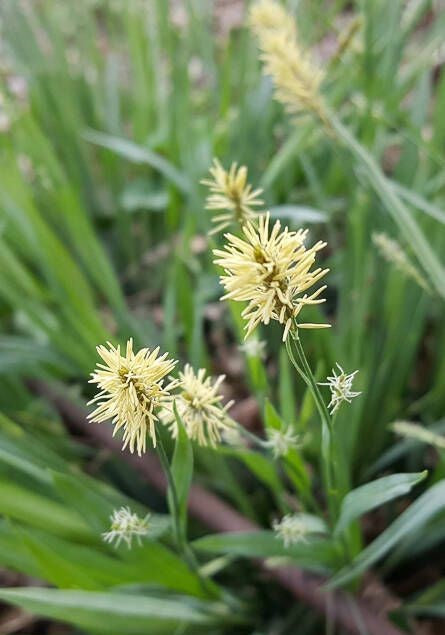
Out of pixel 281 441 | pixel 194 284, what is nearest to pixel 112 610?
pixel 281 441

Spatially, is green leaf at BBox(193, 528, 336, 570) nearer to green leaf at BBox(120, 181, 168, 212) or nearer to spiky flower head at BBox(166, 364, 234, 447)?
spiky flower head at BBox(166, 364, 234, 447)

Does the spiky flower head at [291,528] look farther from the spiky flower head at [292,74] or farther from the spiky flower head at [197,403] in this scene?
the spiky flower head at [292,74]

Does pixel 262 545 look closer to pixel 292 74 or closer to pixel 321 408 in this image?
pixel 321 408

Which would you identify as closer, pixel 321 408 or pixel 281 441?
pixel 321 408

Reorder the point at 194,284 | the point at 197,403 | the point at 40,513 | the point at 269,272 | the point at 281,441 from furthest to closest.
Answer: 1. the point at 194,284
2. the point at 40,513
3. the point at 281,441
4. the point at 197,403
5. the point at 269,272

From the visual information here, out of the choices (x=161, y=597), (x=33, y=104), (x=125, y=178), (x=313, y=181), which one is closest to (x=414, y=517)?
(x=161, y=597)

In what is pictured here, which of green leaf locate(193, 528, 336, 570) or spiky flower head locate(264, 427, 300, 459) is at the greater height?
spiky flower head locate(264, 427, 300, 459)

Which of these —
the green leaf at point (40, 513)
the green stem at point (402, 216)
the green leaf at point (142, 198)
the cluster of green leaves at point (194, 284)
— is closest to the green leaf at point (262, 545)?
the cluster of green leaves at point (194, 284)

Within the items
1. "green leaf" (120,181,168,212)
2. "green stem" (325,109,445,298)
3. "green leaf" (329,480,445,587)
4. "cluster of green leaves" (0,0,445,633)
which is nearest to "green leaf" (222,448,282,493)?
"cluster of green leaves" (0,0,445,633)
